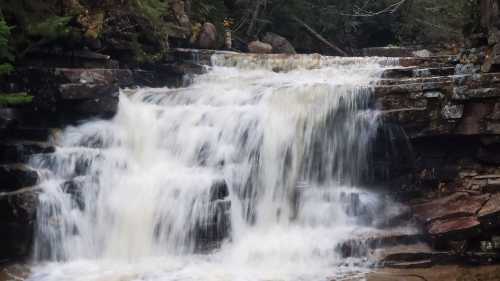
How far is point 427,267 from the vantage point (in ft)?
25.4

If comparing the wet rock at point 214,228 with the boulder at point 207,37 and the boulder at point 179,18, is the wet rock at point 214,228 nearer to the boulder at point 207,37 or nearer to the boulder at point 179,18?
the boulder at point 179,18

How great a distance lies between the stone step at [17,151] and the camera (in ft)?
29.2

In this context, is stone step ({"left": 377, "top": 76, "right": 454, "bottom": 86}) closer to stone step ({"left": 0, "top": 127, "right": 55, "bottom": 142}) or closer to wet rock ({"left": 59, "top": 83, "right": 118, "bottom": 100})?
wet rock ({"left": 59, "top": 83, "right": 118, "bottom": 100})

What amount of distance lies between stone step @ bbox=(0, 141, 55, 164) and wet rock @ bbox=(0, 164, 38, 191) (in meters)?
0.38

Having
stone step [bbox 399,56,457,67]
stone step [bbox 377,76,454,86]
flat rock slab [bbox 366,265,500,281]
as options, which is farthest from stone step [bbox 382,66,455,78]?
flat rock slab [bbox 366,265,500,281]

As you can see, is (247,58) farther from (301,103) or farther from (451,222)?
(451,222)

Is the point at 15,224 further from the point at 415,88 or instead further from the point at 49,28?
the point at 415,88

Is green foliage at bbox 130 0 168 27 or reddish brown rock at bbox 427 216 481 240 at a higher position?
green foliage at bbox 130 0 168 27

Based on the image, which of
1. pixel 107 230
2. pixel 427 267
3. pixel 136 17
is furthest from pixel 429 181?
pixel 136 17

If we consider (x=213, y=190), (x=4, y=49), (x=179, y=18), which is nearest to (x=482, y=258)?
(x=213, y=190)

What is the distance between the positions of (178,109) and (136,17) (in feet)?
10.8

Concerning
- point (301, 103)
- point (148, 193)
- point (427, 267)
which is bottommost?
point (427, 267)

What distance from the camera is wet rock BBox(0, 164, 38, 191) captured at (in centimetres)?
846

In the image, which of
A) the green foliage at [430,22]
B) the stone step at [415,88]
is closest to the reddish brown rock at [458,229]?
the stone step at [415,88]
